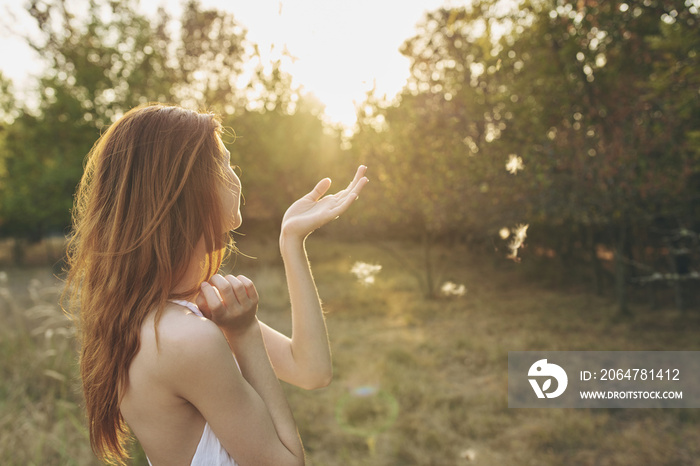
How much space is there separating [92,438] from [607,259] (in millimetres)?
12373

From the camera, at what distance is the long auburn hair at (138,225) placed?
1.13 metres

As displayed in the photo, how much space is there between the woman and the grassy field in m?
2.56

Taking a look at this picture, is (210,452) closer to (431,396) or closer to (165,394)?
(165,394)

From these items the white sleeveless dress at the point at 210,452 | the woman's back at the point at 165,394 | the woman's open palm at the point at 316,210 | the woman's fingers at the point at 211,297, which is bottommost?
the white sleeveless dress at the point at 210,452

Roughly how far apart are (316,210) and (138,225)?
0.49 m

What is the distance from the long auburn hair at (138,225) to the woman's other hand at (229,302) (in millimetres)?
96

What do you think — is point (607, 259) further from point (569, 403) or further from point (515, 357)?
point (569, 403)

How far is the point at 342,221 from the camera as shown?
10.2 metres

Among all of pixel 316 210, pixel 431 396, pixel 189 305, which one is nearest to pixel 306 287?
pixel 316 210

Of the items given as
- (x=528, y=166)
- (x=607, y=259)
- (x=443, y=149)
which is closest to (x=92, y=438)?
(x=528, y=166)

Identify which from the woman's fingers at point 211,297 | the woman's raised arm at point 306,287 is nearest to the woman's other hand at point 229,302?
the woman's fingers at point 211,297

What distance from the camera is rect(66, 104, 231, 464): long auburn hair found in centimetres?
113

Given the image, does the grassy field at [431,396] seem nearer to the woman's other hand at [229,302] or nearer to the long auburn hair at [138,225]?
the long auburn hair at [138,225]

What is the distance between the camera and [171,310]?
112cm
